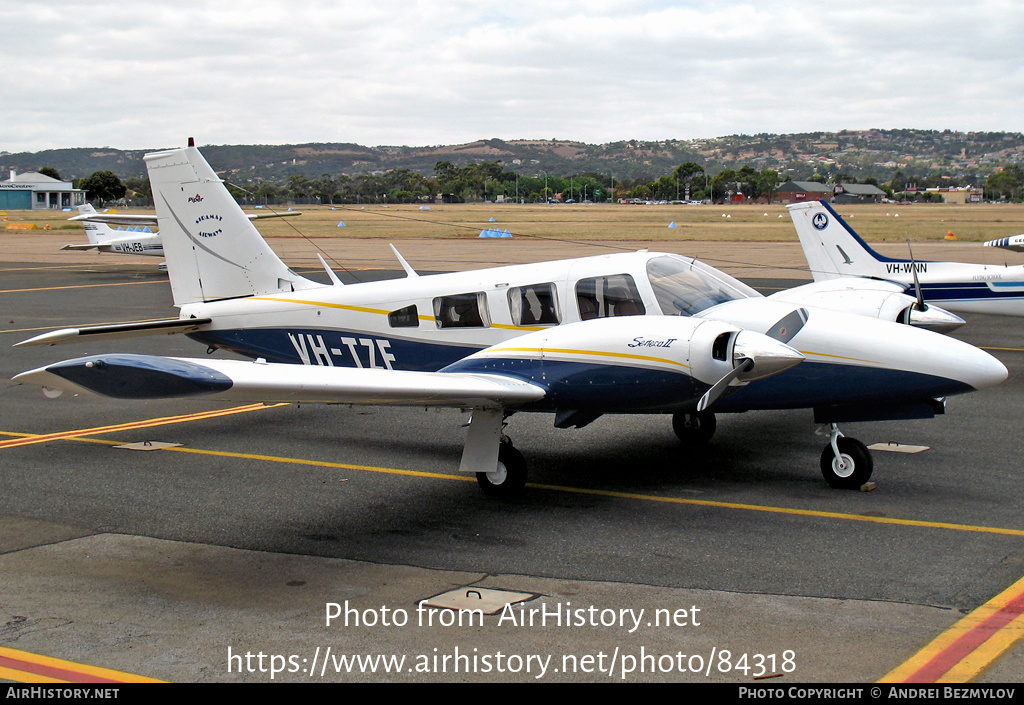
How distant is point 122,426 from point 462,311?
5.51 m

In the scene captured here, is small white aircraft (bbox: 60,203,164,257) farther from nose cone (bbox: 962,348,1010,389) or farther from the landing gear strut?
nose cone (bbox: 962,348,1010,389)

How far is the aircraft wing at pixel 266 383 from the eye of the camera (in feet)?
22.2

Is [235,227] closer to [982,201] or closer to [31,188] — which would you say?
[31,188]

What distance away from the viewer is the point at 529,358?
9312mm

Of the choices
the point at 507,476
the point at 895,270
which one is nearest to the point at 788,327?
the point at 507,476

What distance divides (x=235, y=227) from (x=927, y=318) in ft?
30.8

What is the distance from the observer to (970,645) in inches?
234

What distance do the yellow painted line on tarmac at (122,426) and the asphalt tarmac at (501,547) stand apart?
7cm

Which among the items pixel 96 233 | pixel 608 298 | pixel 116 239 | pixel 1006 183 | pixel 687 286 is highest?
pixel 1006 183

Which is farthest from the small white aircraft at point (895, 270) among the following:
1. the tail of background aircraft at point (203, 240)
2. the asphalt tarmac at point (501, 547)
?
the tail of background aircraft at point (203, 240)

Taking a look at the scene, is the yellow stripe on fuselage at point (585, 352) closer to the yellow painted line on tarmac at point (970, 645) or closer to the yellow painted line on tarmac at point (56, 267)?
the yellow painted line on tarmac at point (970, 645)

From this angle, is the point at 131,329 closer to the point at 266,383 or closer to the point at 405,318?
the point at 405,318

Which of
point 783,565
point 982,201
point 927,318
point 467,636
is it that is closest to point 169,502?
point 467,636

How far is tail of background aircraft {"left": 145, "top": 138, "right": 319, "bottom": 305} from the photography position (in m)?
13.2
